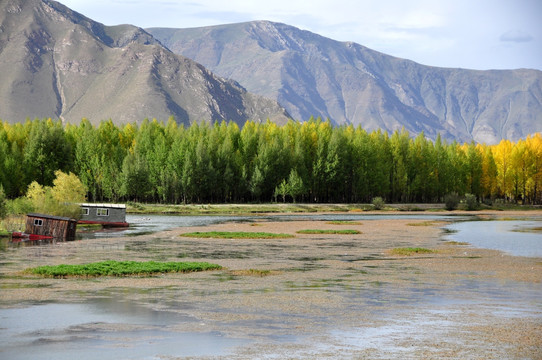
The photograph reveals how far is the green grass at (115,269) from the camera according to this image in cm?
3858

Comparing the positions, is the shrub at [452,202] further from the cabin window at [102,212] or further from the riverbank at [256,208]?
the cabin window at [102,212]

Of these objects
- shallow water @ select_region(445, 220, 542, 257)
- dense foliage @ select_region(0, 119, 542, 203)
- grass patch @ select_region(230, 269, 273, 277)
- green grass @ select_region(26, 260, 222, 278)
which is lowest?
grass patch @ select_region(230, 269, 273, 277)

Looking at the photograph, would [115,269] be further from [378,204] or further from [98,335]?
[378,204]

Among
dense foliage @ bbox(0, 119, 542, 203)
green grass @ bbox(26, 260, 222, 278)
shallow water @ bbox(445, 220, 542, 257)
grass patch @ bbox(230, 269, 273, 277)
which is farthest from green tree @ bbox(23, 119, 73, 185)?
grass patch @ bbox(230, 269, 273, 277)

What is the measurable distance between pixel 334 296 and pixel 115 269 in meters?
15.3

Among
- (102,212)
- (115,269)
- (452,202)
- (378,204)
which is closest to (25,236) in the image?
(102,212)

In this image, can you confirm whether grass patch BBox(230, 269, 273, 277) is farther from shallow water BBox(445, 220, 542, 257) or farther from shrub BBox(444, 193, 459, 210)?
shrub BBox(444, 193, 459, 210)

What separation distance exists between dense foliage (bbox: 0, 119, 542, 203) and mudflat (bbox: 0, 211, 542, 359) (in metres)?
99.0

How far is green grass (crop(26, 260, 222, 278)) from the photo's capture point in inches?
1519

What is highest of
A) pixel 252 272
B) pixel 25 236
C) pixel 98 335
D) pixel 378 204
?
pixel 378 204

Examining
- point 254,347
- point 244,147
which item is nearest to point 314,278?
point 254,347

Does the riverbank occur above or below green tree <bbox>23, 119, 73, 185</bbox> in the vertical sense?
below

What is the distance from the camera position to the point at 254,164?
546 feet

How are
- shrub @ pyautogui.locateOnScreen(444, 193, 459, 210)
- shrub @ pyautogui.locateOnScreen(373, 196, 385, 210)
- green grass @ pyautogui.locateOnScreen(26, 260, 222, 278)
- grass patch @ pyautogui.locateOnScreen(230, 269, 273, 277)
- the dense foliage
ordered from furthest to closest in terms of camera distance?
shrub @ pyautogui.locateOnScreen(444, 193, 459, 210)
shrub @ pyautogui.locateOnScreen(373, 196, 385, 210)
the dense foliage
grass patch @ pyautogui.locateOnScreen(230, 269, 273, 277)
green grass @ pyautogui.locateOnScreen(26, 260, 222, 278)
